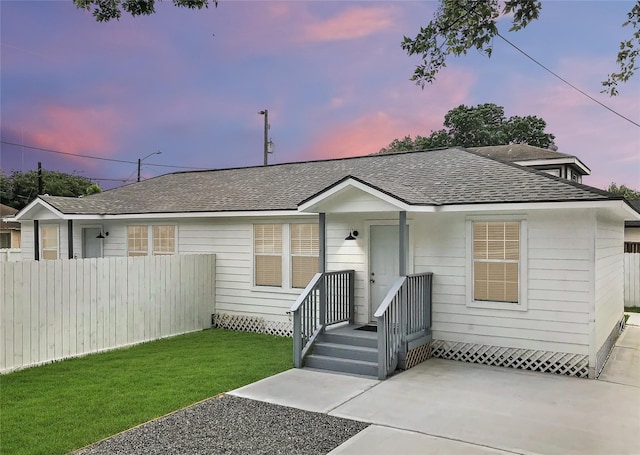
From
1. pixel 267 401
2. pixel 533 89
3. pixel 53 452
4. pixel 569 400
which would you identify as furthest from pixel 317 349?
pixel 533 89

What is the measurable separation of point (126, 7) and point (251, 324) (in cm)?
793

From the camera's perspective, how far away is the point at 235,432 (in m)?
5.29

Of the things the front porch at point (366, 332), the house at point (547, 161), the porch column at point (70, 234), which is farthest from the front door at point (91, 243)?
the house at point (547, 161)

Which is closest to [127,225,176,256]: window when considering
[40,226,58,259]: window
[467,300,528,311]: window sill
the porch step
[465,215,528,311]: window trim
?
[40,226,58,259]: window

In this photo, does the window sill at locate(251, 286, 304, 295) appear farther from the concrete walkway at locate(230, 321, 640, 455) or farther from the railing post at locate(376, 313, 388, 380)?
the railing post at locate(376, 313, 388, 380)

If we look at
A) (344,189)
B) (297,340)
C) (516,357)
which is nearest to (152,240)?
(297,340)

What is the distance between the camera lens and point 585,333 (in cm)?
758

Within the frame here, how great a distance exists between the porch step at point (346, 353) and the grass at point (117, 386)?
0.59 m

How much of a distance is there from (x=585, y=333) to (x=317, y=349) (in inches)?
168

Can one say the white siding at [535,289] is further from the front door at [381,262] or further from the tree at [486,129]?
the tree at [486,129]

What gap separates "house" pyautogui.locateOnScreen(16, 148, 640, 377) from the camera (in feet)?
25.2

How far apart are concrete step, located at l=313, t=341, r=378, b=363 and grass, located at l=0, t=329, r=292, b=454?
61 cm

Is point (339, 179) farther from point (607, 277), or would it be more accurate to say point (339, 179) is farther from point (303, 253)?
point (607, 277)

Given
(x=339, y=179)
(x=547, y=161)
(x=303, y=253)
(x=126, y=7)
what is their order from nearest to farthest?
1. (x=126, y=7)
2. (x=339, y=179)
3. (x=303, y=253)
4. (x=547, y=161)
